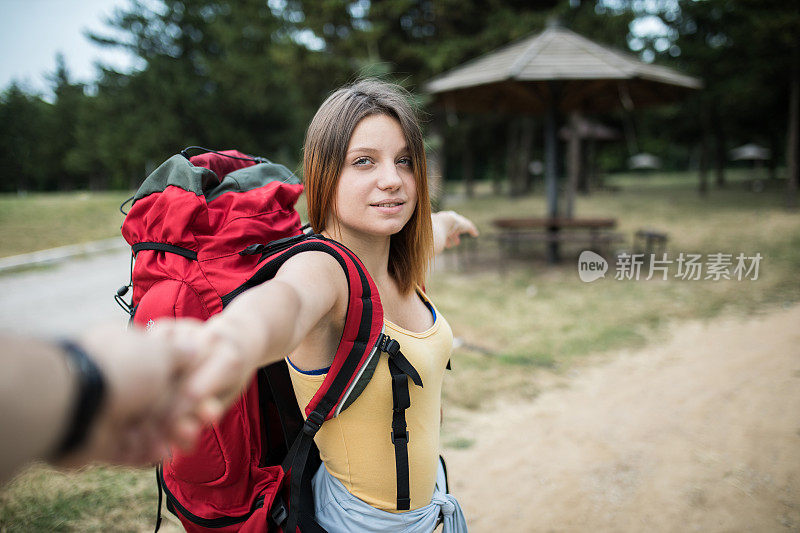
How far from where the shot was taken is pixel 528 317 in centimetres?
660

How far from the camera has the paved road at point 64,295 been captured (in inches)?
261

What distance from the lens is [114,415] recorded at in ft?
1.66

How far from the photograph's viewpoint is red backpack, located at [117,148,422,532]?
1.29 meters

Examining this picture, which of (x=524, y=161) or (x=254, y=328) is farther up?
(x=524, y=161)

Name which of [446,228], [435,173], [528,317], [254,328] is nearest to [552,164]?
[528,317]

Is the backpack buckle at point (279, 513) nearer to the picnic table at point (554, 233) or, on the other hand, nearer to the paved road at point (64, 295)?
the paved road at point (64, 295)

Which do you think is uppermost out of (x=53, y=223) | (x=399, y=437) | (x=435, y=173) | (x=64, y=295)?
(x=435, y=173)

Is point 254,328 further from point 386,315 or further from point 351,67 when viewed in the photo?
point 351,67

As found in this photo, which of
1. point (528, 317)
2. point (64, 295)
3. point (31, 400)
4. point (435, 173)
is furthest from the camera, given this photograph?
point (64, 295)

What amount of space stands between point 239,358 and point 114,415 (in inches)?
6.4

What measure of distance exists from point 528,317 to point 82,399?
6.49 meters

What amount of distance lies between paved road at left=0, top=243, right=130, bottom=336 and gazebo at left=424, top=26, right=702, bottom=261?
674 cm

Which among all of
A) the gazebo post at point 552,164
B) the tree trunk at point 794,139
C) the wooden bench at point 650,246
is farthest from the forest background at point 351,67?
the wooden bench at point 650,246

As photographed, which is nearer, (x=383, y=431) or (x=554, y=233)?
(x=383, y=431)
